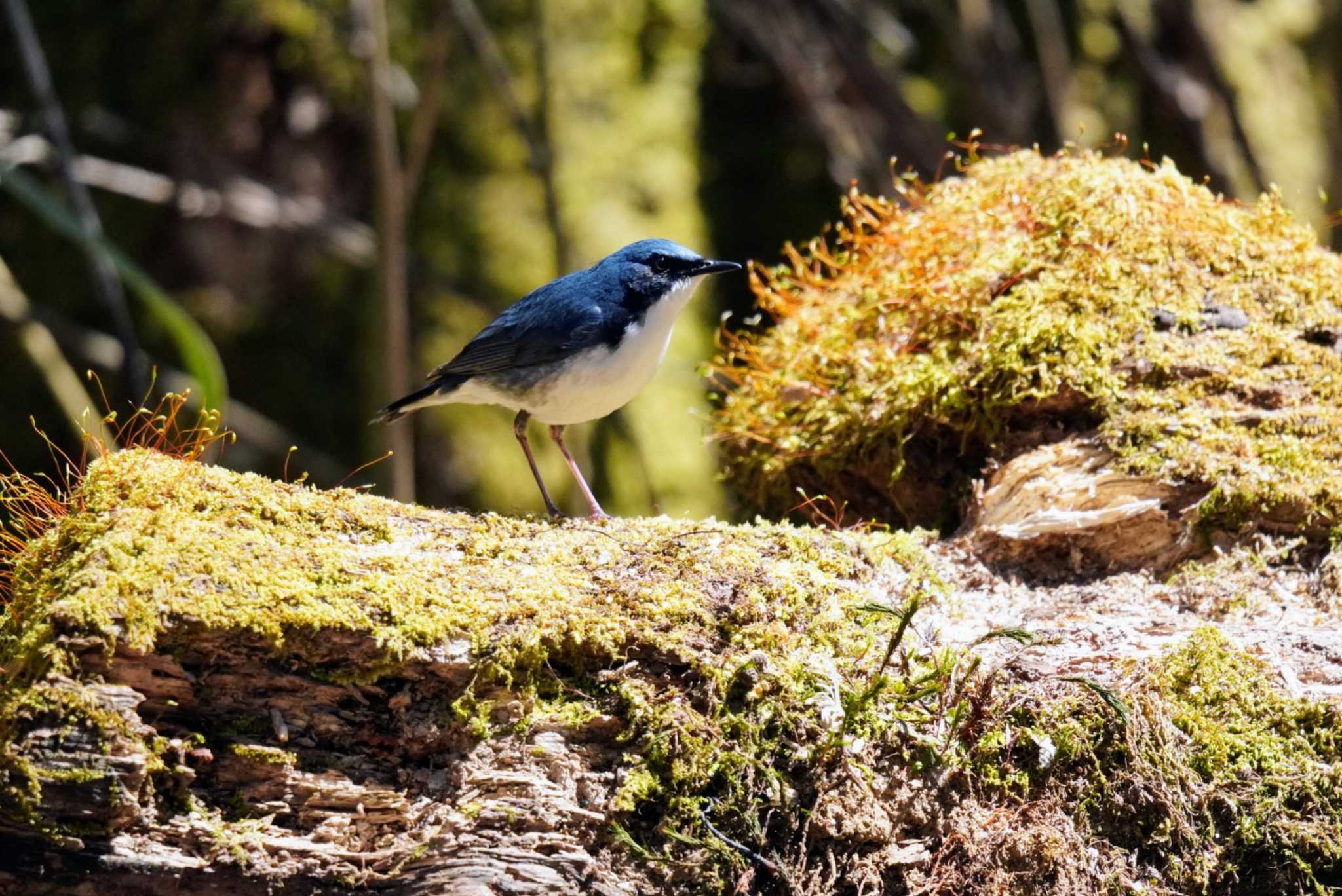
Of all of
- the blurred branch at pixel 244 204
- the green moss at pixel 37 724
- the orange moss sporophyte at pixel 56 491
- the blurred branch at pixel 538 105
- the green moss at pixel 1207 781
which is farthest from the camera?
the blurred branch at pixel 244 204

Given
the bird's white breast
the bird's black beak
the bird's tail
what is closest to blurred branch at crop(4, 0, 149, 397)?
the bird's tail

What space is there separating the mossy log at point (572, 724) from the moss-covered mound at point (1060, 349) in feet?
2.30

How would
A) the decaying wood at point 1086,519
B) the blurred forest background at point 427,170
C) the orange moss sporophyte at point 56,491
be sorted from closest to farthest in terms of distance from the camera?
the orange moss sporophyte at point 56,491, the decaying wood at point 1086,519, the blurred forest background at point 427,170

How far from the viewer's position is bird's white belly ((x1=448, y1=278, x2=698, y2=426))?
388 cm

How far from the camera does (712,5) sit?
809cm

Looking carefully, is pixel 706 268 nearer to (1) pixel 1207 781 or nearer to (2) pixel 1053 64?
(1) pixel 1207 781

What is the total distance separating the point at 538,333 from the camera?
13.1 ft

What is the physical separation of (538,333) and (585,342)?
18cm

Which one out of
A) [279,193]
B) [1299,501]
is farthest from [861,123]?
[1299,501]

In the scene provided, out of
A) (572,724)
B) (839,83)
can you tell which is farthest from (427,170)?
(572,724)

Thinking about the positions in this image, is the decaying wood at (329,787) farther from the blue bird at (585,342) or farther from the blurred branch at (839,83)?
the blurred branch at (839,83)

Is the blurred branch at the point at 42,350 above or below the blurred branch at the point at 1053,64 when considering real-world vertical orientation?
below

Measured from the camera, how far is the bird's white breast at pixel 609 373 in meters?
3.88

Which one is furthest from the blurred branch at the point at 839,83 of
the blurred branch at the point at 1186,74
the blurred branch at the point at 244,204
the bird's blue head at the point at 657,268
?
the bird's blue head at the point at 657,268
